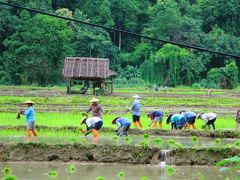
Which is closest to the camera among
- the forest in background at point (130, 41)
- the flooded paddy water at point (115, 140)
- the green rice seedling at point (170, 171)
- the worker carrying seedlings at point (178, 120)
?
the green rice seedling at point (170, 171)

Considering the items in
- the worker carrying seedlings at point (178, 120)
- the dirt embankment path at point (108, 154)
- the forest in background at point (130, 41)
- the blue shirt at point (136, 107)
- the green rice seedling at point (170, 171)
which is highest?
the forest in background at point (130, 41)

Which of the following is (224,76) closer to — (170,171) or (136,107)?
(136,107)

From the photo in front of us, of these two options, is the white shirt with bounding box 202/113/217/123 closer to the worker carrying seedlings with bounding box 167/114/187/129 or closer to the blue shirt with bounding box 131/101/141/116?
the worker carrying seedlings with bounding box 167/114/187/129

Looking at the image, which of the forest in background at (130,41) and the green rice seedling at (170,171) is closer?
the green rice seedling at (170,171)

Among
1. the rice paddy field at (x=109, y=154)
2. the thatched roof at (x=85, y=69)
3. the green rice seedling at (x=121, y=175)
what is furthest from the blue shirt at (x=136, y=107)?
the thatched roof at (x=85, y=69)

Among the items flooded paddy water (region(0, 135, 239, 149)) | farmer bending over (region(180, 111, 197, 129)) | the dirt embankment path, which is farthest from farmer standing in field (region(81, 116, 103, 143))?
farmer bending over (region(180, 111, 197, 129))

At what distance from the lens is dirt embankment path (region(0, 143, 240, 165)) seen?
1330 centimetres

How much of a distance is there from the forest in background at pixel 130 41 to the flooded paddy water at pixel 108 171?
37.7 m

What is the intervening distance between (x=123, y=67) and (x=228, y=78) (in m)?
12.8

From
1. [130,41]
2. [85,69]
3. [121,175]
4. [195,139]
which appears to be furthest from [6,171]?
[130,41]

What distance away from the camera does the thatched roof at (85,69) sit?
38.2 m

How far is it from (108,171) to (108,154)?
127 cm

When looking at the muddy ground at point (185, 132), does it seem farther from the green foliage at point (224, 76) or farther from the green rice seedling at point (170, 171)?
the green foliage at point (224, 76)

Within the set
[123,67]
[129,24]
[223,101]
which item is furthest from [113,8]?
[223,101]
